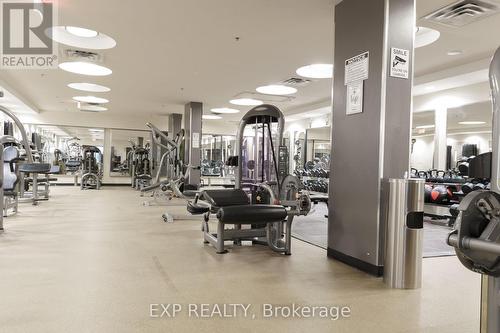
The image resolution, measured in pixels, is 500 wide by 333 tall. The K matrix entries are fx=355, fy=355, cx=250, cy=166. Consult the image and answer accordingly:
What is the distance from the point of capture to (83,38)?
5375 millimetres

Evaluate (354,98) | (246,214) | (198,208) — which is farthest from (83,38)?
(354,98)

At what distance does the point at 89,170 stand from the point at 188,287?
10.4 metres

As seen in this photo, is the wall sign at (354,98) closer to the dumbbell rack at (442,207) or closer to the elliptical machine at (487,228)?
the elliptical machine at (487,228)

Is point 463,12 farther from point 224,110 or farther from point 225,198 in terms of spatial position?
point 224,110

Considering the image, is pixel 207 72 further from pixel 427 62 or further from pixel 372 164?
pixel 372 164

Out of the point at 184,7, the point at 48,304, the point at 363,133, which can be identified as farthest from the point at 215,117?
the point at 48,304

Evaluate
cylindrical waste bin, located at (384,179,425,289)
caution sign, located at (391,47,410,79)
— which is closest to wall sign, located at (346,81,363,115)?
caution sign, located at (391,47,410,79)

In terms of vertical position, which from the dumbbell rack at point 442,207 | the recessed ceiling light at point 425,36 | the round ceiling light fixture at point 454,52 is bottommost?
the dumbbell rack at point 442,207

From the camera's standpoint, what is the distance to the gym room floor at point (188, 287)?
2033mm

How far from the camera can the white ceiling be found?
410cm

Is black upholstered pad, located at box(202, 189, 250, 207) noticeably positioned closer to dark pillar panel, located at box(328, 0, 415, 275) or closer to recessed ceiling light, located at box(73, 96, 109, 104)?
dark pillar panel, located at box(328, 0, 415, 275)

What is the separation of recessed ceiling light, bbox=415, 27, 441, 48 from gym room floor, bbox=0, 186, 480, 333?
10.1ft

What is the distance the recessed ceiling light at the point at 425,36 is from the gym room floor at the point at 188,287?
306 cm

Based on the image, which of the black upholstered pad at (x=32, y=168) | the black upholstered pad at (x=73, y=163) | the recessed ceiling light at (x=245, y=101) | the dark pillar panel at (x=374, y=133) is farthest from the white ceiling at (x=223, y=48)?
the black upholstered pad at (x=73, y=163)
